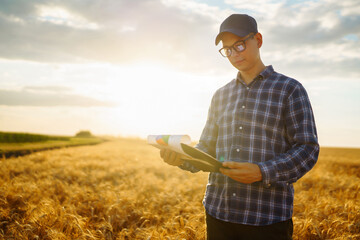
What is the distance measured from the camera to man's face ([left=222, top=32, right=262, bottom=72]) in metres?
2.23

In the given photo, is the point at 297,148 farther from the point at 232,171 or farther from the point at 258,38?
the point at 258,38

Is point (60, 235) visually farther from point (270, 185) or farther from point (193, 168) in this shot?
point (270, 185)

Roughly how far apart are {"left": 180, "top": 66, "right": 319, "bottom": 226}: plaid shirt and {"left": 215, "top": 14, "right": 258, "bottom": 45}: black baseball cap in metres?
0.43

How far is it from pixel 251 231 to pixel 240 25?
1846 mm

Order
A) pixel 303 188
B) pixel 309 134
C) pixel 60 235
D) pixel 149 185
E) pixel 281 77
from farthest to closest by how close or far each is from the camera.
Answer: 1. pixel 303 188
2. pixel 149 185
3. pixel 60 235
4. pixel 281 77
5. pixel 309 134

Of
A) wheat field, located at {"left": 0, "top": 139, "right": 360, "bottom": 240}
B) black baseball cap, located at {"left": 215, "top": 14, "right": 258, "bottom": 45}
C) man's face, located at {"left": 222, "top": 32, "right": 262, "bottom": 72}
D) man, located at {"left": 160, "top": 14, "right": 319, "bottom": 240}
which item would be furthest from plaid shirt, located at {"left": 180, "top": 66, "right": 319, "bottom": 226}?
wheat field, located at {"left": 0, "top": 139, "right": 360, "bottom": 240}

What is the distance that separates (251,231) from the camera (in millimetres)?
2082

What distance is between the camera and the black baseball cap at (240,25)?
2191mm

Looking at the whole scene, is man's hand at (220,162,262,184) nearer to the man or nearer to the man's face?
the man

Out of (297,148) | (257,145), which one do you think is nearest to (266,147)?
(257,145)

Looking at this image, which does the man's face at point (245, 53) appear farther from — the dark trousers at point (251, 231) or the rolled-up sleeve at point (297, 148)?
the dark trousers at point (251, 231)

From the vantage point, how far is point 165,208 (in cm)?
543

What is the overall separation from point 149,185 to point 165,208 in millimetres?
1595

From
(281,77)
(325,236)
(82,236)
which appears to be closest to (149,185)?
(82,236)
